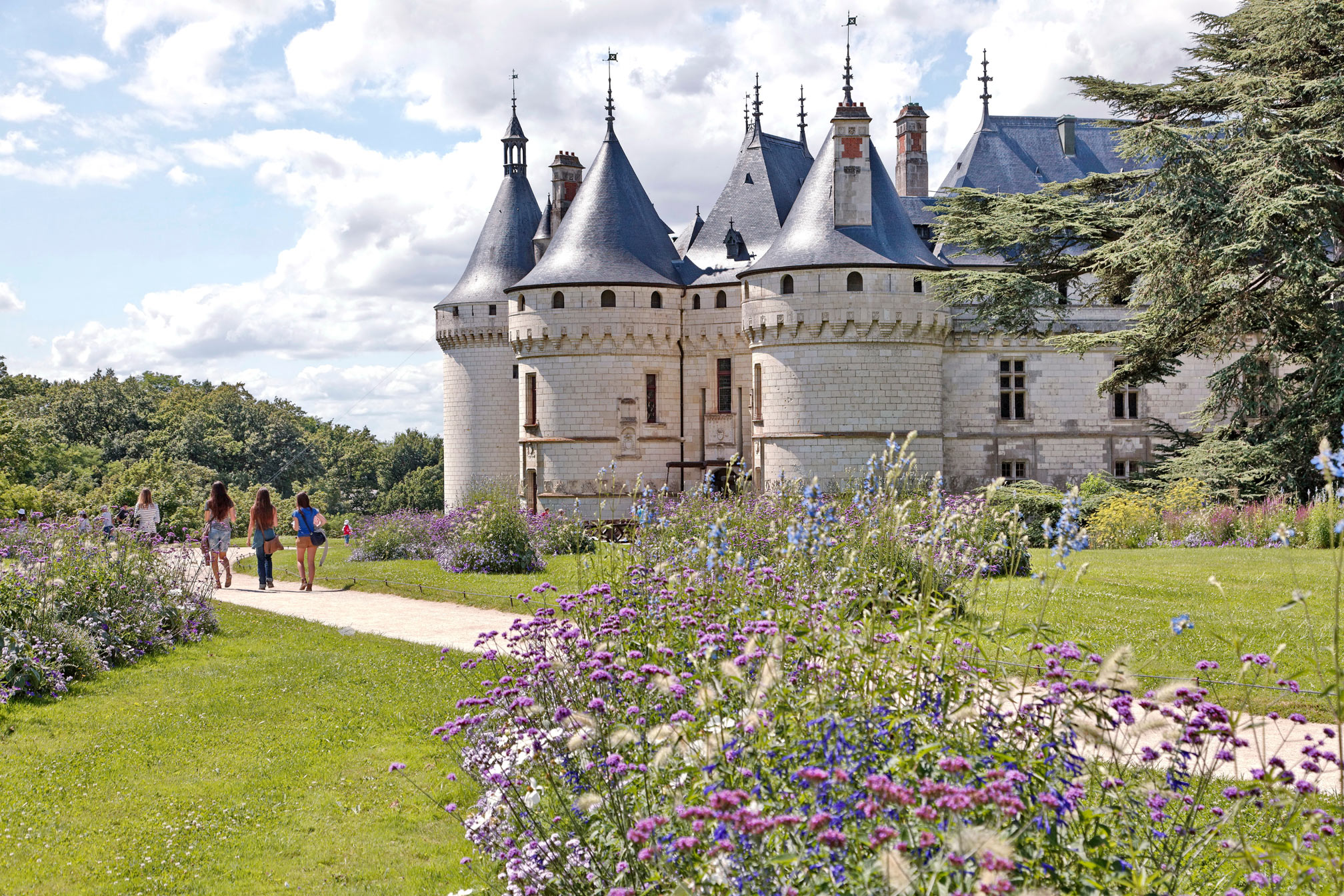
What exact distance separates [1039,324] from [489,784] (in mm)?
23909

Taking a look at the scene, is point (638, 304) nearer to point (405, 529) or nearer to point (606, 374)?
point (606, 374)

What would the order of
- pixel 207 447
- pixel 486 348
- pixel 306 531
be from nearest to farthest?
1. pixel 306 531
2. pixel 486 348
3. pixel 207 447

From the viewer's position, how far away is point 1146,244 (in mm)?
17750

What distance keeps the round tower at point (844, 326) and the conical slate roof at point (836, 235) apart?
0.02 meters

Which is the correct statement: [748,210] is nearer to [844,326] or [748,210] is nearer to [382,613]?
[844,326]

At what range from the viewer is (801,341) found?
2228 centimetres

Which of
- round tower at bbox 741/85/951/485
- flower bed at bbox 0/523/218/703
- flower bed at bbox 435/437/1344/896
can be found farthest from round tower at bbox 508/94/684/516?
flower bed at bbox 435/437/1344/896

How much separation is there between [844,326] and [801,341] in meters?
0.90

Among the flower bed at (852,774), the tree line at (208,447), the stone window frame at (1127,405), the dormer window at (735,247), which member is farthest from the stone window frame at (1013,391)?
the tree line at (208,447)

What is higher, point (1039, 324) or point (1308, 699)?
point (1039, 324)

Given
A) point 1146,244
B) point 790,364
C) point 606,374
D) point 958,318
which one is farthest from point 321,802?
point 958,318

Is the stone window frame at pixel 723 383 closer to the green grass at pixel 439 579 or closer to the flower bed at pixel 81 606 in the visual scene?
the green grass at pixel 439 579

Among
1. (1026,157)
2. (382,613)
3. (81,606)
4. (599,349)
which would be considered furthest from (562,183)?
(81,606)

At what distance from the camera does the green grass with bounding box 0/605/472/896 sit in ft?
16.7
